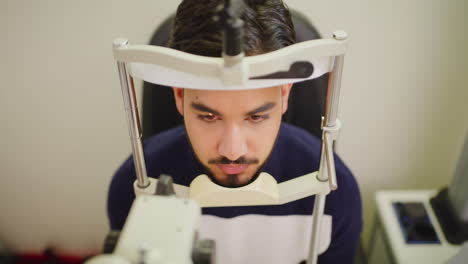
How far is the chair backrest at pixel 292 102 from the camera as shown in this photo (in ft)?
3.11

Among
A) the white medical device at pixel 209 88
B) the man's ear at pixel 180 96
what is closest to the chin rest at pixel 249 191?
the white medical device at pixel 209 88

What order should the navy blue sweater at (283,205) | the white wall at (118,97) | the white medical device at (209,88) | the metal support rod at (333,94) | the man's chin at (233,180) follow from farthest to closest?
the white wall at (118,97)
the navy blue sweater at (283,205)
the man's chin at (233,180)
the metal support rod at (333,94)
the white medical device at (209,88)

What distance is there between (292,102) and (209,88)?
0.57 metres

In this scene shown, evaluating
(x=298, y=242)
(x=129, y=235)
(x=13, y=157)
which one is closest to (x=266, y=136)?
(x=129, y=235)

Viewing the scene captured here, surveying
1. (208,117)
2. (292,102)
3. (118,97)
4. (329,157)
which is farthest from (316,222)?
(118,97)

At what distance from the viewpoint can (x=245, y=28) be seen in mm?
575

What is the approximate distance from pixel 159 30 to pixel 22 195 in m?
0.92

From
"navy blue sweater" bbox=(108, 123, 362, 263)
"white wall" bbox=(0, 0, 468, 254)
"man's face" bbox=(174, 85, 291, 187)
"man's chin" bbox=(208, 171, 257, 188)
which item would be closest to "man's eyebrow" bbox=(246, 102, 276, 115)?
"man's face" bbox=(174, 85, 291, 187)

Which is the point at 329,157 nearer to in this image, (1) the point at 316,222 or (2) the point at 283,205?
(1) the point at 316,222

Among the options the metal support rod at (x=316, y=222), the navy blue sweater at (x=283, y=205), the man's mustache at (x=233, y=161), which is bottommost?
the navy blue sweater at (x=283, y=205)

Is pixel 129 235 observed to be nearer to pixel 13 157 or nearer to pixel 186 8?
pixel 186 8

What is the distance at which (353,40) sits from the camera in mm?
1093

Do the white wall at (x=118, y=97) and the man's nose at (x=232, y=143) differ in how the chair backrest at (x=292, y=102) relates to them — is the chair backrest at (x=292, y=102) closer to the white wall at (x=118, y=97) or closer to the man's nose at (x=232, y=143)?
the white wall at (x=118, y=97)

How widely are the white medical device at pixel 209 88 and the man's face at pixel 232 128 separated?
0.03m
